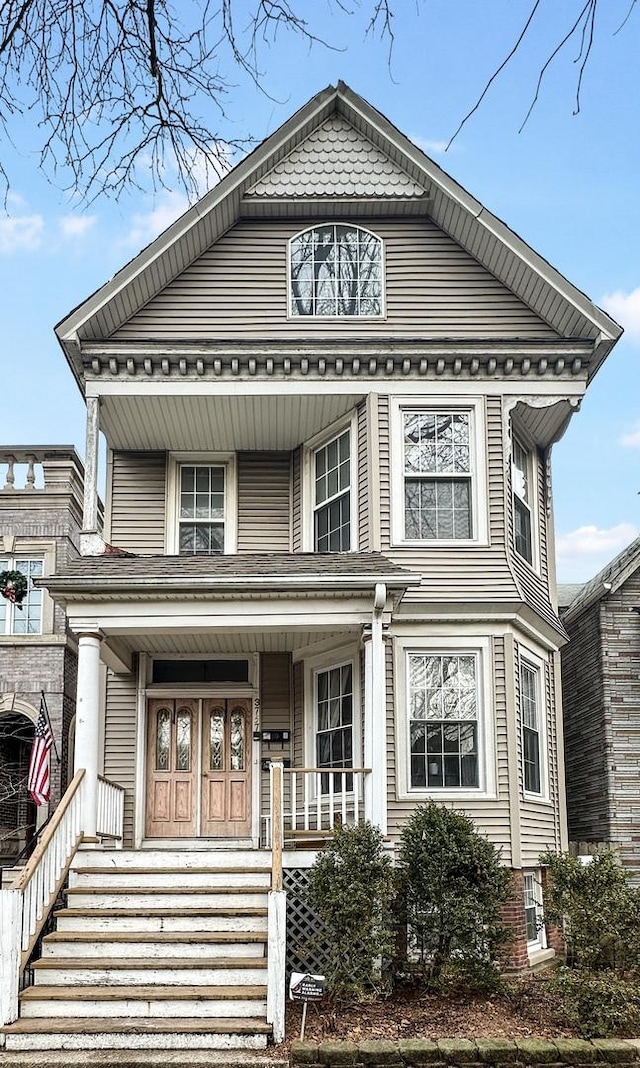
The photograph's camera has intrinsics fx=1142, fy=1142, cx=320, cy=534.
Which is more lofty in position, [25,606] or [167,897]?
[25,606]

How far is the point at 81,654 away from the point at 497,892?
496cm

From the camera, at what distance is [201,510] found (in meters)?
15.3

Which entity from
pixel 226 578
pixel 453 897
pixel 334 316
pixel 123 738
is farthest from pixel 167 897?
pixel 334 316

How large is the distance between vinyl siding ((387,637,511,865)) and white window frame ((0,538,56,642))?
1214 centimetres

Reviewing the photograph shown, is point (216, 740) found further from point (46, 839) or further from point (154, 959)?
point (154, 959)

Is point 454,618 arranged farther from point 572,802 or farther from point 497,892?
point 572,802

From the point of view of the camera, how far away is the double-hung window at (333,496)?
562 inches

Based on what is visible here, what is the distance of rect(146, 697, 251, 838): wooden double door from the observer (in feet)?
46.8

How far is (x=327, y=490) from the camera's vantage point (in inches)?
579

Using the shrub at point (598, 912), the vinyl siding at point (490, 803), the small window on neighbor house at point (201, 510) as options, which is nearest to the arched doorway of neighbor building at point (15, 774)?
the small window on neighbor house at point (201, 510)

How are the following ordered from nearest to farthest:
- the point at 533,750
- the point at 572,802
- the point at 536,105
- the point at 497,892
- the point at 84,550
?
the point at 536,105, the point at 497,892, the point at 84,550, the point at 533,750, the point at 572,802

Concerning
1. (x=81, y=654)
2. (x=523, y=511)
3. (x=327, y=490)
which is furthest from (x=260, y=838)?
(x=523, y=511)

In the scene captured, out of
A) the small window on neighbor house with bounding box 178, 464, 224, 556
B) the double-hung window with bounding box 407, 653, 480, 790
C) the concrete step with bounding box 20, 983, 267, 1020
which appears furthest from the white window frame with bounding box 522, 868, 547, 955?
the small window on neighbor house with bounding box 178, 464, 224, 556

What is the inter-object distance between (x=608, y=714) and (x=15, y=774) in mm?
13008
